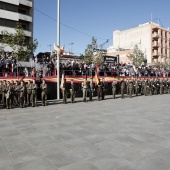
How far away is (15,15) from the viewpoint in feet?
144

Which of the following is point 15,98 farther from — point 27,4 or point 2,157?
point 27,4

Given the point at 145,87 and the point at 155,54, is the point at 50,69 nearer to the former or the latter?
the point at 145,87

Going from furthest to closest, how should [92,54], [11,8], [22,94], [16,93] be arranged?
1. [11,8]
2. [92,54]
3. [16,93]
4. [22,94]

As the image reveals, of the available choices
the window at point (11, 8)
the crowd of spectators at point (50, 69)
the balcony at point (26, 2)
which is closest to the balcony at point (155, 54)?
the balcony at point (26, 2)

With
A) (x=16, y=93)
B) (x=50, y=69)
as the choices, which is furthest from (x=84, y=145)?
(x=50, y=69)

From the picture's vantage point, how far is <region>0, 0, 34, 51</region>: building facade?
4225 cm

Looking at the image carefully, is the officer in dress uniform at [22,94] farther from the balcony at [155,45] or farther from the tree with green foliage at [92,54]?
the balcony at [155,45]

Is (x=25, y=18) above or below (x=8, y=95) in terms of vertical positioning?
above

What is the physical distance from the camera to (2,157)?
17.2 feet

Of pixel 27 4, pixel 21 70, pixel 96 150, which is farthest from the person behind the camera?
pixel 27 4

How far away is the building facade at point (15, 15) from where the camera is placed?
42.2m

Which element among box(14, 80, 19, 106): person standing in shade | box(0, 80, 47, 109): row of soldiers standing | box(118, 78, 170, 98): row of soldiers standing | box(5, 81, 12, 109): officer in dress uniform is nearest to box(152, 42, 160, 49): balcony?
box(118, 78, 170, 98): row of soldiers standing

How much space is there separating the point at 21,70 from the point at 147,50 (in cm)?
6126

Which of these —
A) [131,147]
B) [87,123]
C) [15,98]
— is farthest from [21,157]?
[15,98]
